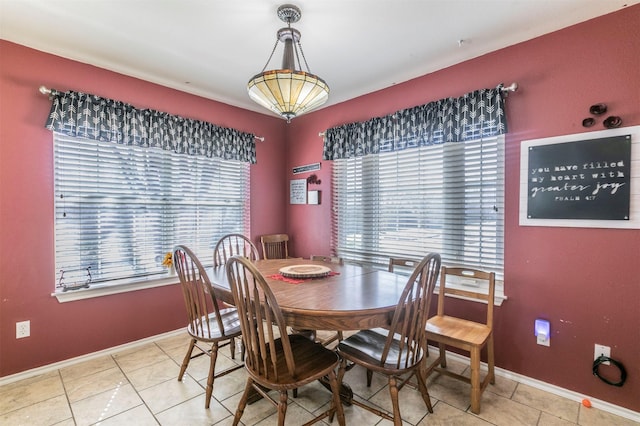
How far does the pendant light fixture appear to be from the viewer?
1.74 meters

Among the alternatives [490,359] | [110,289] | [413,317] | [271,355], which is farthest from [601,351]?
[110,289]

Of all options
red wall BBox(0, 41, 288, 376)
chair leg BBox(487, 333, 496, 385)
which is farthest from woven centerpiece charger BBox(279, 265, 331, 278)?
red wall BBox(0, 41, 288, 376)

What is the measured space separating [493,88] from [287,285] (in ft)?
7.00

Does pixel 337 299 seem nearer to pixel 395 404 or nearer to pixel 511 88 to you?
pixel 395 404

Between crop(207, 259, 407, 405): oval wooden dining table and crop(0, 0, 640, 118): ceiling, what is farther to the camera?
crop(0, 0, 640, 118): ceiling

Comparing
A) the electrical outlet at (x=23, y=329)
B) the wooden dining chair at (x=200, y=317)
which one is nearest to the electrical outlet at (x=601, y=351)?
the wooden dining chair at (x=200, y=317)

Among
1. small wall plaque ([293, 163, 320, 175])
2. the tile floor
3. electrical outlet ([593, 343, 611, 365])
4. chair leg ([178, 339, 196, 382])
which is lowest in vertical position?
the tile floor

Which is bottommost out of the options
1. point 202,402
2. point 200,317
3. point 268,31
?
point 202,402

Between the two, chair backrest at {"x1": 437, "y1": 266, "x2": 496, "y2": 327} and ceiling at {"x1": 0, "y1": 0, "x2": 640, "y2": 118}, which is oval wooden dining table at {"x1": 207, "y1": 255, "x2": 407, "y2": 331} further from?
ceiling at {"x1": 0, "y1": 0, "x2": 640, "y2": 118}

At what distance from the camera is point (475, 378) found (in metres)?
1.88

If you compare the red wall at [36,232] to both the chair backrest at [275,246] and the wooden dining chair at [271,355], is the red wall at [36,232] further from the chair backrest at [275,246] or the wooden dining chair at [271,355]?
the wooden dining chair at [271,355]

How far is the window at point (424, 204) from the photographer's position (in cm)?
243

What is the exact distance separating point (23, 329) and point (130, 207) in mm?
1169

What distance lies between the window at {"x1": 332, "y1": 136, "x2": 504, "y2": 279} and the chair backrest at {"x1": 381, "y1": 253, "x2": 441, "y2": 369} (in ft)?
3.30
